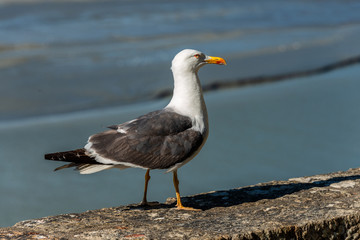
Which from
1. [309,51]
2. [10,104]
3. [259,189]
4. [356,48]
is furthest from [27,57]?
[259,189]

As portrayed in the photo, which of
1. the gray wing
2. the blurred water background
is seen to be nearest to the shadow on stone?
the gray wing

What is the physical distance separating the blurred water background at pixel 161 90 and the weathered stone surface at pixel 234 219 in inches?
48.8

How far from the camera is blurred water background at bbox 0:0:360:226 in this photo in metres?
5.06

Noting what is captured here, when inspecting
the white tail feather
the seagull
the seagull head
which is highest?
the seagull head

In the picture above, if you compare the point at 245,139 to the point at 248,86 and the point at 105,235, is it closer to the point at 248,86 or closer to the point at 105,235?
the point at 248,86

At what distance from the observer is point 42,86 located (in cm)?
820

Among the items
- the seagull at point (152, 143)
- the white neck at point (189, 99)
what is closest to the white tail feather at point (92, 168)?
the seagull at point (152, 143)

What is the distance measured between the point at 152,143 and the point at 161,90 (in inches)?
176

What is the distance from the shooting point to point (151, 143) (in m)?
3.39

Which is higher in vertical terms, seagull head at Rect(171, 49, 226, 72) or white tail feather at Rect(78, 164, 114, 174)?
seagull head at Rect(171, 49, 226, 72)

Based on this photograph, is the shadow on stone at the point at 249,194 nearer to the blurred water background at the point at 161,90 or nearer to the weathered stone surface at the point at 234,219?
the weathered stone surface at the point at 234,219

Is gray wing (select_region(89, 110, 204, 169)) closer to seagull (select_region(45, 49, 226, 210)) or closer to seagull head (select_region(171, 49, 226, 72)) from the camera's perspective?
seagull (select_region(45, 49, 226, 210))

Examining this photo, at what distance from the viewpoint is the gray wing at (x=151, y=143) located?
3352mm

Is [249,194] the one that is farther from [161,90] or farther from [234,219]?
[161,90]
